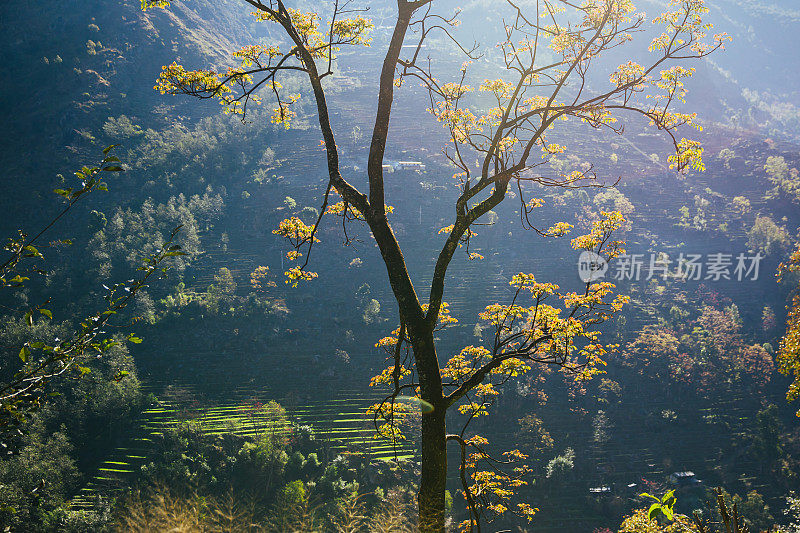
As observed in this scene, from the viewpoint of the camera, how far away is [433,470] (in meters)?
2.95

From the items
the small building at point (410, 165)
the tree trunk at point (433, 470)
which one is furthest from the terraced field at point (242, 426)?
the small building at point (410, 165)

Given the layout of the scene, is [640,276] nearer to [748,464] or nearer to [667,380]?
[667,380]

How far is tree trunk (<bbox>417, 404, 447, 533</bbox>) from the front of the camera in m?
2.95

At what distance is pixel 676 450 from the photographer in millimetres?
20688

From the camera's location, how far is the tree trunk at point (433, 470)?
2.95 meters

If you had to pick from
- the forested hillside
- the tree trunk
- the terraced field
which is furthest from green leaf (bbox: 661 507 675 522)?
the terraced field

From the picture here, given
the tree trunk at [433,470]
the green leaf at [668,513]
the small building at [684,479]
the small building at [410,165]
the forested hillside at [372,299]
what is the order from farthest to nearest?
the small building at [410,165] < the small building at [684,479] < the forested hillside at [372,299] < the tree trunk at [433,470] < the green leaf at [668,513]

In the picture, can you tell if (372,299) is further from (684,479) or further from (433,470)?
(433,470)

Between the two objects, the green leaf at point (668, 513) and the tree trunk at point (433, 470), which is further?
the tree trunk at point (433, 470)

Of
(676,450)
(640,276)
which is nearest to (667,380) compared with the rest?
(676,450)

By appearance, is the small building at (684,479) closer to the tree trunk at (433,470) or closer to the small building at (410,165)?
the tree trunk at (433,470)

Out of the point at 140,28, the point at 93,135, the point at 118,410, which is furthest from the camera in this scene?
the point at 140,28

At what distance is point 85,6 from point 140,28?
22.8 feet

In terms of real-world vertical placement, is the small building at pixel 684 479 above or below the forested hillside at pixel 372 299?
below
